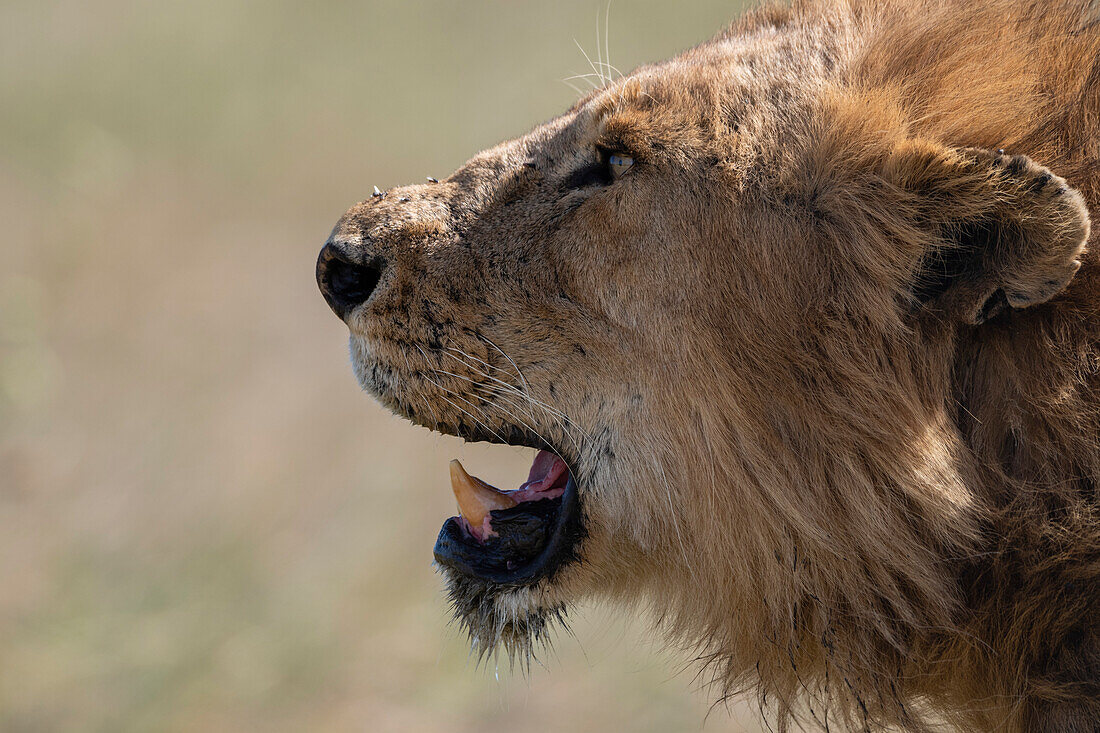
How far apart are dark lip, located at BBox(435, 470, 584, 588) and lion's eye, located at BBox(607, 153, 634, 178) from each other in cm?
62

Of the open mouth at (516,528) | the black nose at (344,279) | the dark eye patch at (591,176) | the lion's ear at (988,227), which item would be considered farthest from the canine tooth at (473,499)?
the lion's ear at (988,227)

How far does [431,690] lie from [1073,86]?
2968 millimetres

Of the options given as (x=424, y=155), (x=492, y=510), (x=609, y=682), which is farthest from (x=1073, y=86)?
(x=424, y=155)

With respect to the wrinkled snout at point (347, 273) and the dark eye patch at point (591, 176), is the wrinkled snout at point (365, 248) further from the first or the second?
the dark eye patch at point (591, 176)

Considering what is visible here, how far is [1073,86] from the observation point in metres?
2.03

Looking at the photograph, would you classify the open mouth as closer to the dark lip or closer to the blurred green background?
the dark lip

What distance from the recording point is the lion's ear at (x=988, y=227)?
1784 millimetres

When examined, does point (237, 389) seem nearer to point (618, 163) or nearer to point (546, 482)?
point (546, 482)

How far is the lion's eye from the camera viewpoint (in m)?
2.27

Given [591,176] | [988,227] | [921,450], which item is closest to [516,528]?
[591,176]

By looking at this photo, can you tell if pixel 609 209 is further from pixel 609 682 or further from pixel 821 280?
pixel 609 682

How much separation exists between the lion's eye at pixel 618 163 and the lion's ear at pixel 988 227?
0.52 m

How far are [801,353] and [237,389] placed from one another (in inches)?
161

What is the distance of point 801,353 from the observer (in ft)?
6.80
